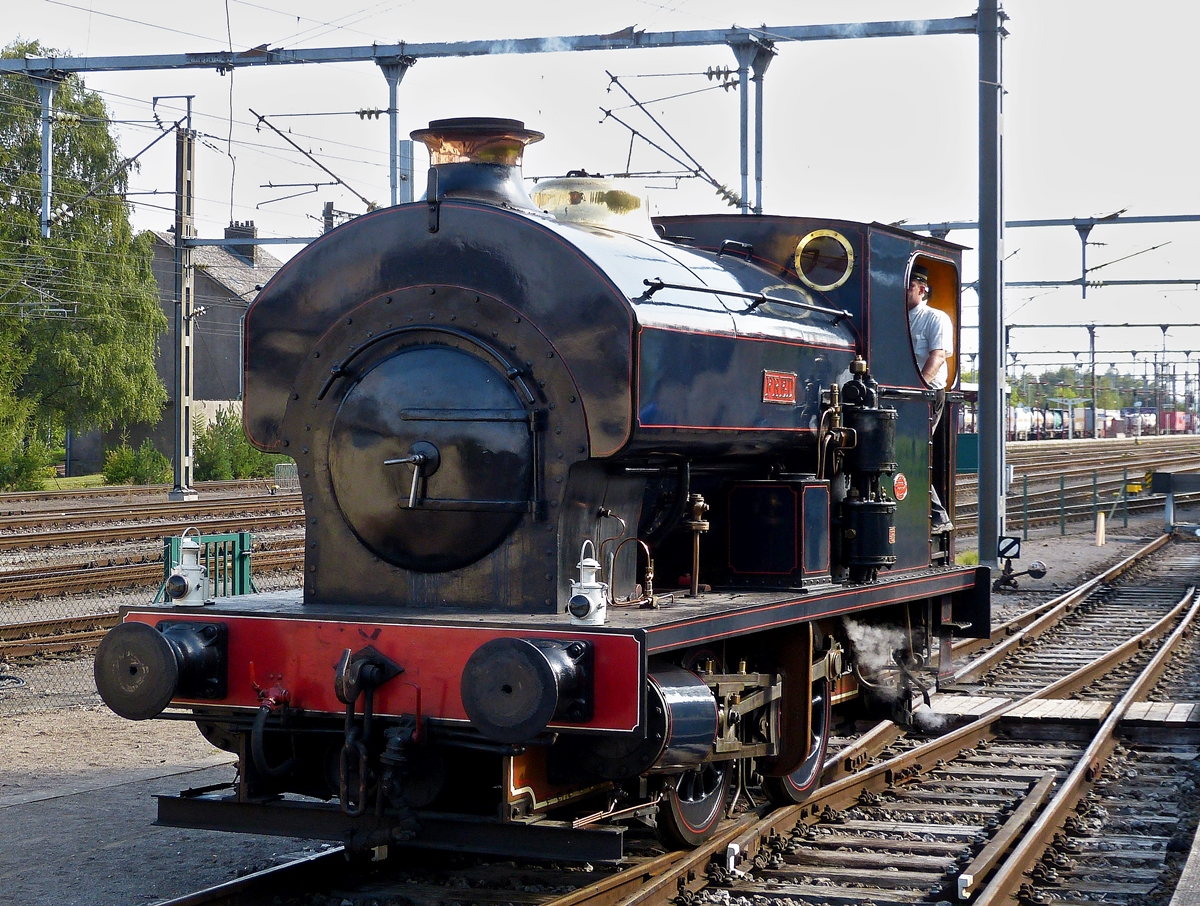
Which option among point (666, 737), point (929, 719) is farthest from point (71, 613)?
point (666, 737)

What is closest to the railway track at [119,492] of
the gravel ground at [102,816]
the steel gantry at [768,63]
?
the steel gantry at [768,63]

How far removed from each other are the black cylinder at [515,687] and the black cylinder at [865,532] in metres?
2.44

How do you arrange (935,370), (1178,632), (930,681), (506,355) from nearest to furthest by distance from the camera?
(506,355) < (935,370) < (930,681) < (1178,632)

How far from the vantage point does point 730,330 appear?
5.81 meters

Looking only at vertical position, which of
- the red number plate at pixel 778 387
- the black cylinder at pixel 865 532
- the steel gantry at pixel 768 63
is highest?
the steel gantry at pixel 768 63

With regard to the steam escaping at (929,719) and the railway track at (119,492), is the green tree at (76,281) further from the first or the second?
the steam escaping at (929,719)

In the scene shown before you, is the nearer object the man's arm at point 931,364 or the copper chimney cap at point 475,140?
the copper chimney cap at point 475,140

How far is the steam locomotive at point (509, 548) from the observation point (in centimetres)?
488

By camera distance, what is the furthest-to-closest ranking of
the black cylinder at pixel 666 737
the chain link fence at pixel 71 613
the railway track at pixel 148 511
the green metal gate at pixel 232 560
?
the railway track at pixel 148 511, the green metal gate at pixel 232 560, the chain link fence at pixel 71 613, the black cylinder at pixel 666 737

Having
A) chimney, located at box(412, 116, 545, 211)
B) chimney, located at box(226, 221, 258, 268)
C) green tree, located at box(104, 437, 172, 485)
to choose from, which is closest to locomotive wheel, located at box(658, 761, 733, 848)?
chimney, located at box(412, 116, 545, 211)

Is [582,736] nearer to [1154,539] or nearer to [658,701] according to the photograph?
[658,701]

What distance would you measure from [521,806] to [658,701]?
60 centimetres

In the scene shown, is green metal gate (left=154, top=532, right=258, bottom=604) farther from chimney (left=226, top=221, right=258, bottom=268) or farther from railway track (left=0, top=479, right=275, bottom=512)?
chimney (left=226, top=221, right=258, bottom=268)

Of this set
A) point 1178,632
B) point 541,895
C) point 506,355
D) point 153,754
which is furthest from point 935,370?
point 1178,632
